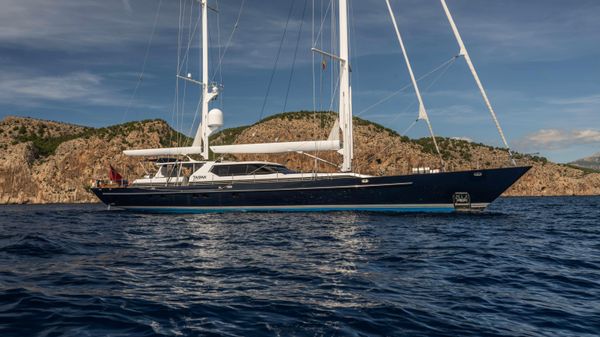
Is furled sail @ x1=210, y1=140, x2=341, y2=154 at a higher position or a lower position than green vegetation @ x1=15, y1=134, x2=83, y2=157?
lower

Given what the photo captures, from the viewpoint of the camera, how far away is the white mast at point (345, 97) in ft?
87.9

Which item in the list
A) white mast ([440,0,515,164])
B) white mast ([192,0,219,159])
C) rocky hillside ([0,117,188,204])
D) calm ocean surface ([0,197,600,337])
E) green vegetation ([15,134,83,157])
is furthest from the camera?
green vegetation ([15,134,83,157])

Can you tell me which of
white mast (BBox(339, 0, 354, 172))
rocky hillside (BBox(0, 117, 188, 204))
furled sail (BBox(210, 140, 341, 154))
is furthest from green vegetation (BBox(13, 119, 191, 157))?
white mast (BBox(339, 0, 354, 172))

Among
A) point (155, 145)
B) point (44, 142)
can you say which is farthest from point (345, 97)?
point (44, 142)

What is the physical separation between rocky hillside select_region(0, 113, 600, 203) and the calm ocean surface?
62317 mm

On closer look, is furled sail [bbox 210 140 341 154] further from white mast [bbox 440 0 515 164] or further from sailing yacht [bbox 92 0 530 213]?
white mast [bbox 440 0 515 164]

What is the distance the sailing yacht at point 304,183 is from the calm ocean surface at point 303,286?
9.86m

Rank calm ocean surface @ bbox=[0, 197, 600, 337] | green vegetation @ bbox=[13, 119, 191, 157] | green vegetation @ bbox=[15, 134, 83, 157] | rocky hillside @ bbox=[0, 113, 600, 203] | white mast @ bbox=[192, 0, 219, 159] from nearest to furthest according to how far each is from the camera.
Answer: calm ocean surface @ bbox=[0, 197, 600, 337]
white mast @ bbox=[192, 0, 219, 159]
rocky hillside @ bbox=[0, 113, 600, 203]
green vegetation @ bbox=[13, 119, 191, 157]
green vegetation @ bbox=[15, 134, 83, 157]

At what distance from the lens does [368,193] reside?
82.2 feet

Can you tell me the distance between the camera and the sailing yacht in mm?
24234

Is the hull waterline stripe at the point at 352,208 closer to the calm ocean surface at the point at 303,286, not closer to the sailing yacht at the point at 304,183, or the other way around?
the sailing yacht at the point at 304,183

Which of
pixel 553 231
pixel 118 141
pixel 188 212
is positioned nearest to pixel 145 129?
pixel 118 141

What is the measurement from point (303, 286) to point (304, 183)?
1852cm

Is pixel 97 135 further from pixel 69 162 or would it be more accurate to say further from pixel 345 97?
pixel 345 97
